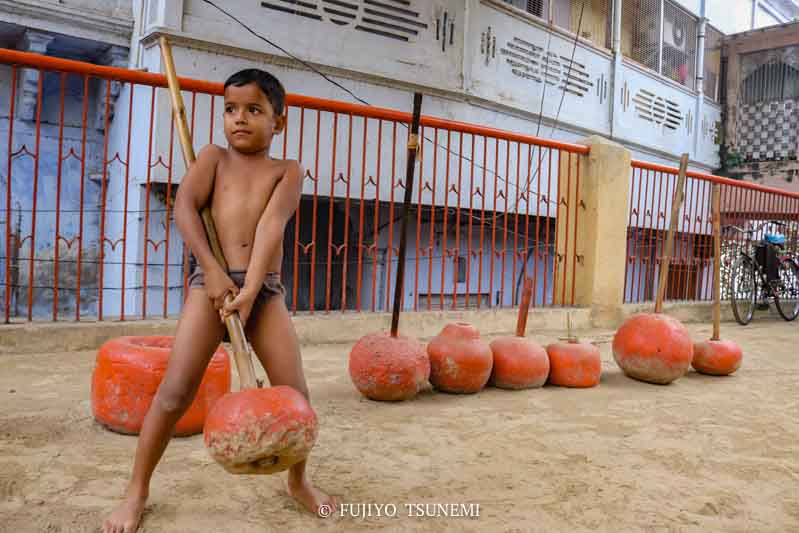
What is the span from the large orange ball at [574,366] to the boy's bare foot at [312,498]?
2.16 m

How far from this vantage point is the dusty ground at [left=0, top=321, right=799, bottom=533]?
1.77m

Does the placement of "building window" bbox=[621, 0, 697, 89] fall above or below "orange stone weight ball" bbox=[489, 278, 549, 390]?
above

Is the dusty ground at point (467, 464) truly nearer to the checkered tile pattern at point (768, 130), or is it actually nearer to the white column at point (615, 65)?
the white column at point (615, 65)

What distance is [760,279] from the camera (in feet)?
26.7

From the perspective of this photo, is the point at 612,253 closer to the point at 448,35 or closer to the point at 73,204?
the point at 448,35

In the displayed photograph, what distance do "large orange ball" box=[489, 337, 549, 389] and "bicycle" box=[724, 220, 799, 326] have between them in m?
5.21

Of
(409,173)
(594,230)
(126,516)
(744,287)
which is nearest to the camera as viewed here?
(126,516)

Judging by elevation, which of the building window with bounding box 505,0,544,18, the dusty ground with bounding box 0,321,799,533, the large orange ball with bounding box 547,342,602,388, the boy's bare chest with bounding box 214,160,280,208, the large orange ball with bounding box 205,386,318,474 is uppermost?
the building window with bounding box 505,0,544,18

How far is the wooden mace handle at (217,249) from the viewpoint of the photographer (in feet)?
5.01

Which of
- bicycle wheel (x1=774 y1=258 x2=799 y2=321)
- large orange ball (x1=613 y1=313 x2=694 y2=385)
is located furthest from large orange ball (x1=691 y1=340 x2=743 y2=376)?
bicycle wheel (x1=774 y1=258 x2=799 y2=321)

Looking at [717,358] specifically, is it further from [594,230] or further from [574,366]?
[594,230]

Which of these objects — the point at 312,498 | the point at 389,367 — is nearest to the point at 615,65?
the point at 389,367

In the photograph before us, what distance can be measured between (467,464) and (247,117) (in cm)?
144

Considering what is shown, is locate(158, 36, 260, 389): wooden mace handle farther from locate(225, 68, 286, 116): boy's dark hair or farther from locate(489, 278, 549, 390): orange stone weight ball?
locate(489, 278, 549, 390): orange stone weight ball
